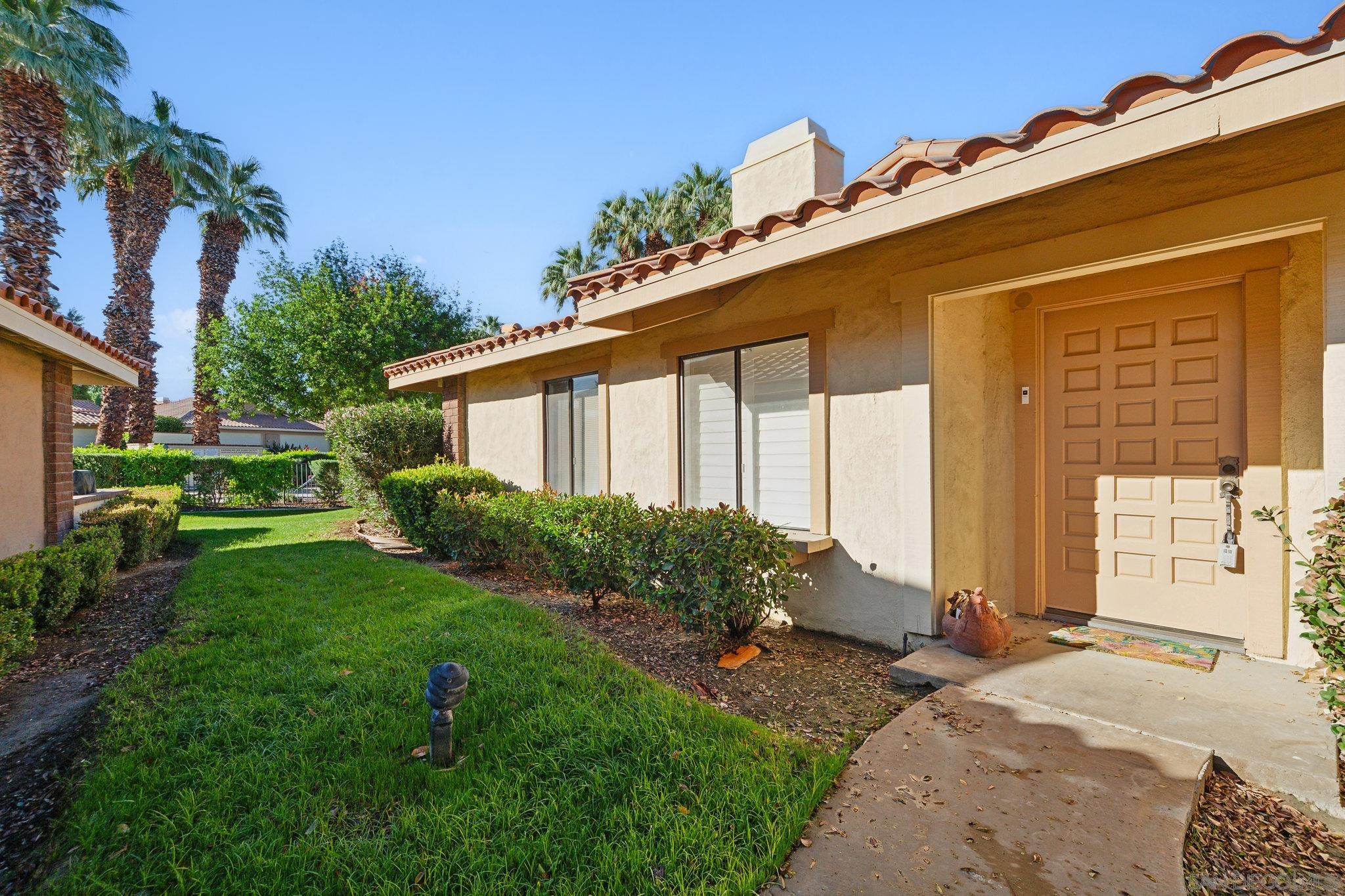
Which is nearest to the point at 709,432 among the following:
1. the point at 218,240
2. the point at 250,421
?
the point at 218,240

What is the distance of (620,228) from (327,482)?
14704 mm

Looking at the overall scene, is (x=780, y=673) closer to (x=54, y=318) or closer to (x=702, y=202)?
(x=54, y=318)

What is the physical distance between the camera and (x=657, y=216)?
912 inches

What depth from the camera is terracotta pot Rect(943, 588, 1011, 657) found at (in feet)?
13.8

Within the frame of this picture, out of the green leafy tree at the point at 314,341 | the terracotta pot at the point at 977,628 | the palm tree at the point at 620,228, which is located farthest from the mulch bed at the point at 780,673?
the palm tree at the point at 620,228

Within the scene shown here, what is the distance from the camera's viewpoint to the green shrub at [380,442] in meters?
12.0

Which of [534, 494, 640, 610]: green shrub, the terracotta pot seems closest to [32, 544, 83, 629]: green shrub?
[534, 494, 640, 610]: green shrub

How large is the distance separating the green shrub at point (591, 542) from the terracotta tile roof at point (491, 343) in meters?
2.32

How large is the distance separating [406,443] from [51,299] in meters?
9.81

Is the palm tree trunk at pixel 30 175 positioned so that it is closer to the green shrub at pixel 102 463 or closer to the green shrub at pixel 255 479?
the green shrub at pixel 102 463

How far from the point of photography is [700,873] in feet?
7.38

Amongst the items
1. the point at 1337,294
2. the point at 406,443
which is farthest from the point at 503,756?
the point at 406,443

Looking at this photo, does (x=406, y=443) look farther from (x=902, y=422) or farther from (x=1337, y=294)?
(x=1337, y=294)

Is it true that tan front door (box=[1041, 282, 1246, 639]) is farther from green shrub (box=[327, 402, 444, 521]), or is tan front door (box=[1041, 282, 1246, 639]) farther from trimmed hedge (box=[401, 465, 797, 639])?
green shrub (box=[327, 402, 444, 521])
